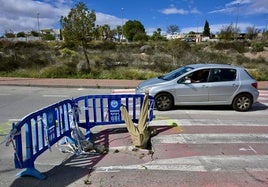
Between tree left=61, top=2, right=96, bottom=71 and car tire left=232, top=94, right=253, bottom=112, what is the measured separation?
1252 centimetres

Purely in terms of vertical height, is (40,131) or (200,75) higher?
(200,75)

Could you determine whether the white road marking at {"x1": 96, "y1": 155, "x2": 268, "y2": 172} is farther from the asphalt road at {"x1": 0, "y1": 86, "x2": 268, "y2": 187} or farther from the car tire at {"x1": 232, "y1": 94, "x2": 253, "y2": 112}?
the car tire at {"x1": 232, "y1": 94, "x2": 253, "y2": 112}

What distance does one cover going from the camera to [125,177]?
4.28m

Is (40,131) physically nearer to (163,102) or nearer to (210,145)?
(210,145)

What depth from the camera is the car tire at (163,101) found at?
9.02 m

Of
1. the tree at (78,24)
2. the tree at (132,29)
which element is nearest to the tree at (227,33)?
the tree at (132,29)

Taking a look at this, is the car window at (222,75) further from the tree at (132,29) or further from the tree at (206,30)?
the tree at (206,30)

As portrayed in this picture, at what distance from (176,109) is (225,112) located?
1638 mm

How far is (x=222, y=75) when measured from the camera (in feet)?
30.2

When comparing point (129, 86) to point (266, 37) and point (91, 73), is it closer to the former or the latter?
point (91, 73)

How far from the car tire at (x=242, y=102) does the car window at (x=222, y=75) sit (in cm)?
71

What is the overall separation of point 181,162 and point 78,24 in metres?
15.6

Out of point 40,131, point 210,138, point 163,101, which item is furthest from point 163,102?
point 40,131

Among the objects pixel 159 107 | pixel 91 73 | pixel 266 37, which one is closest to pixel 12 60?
pixel 91 73
